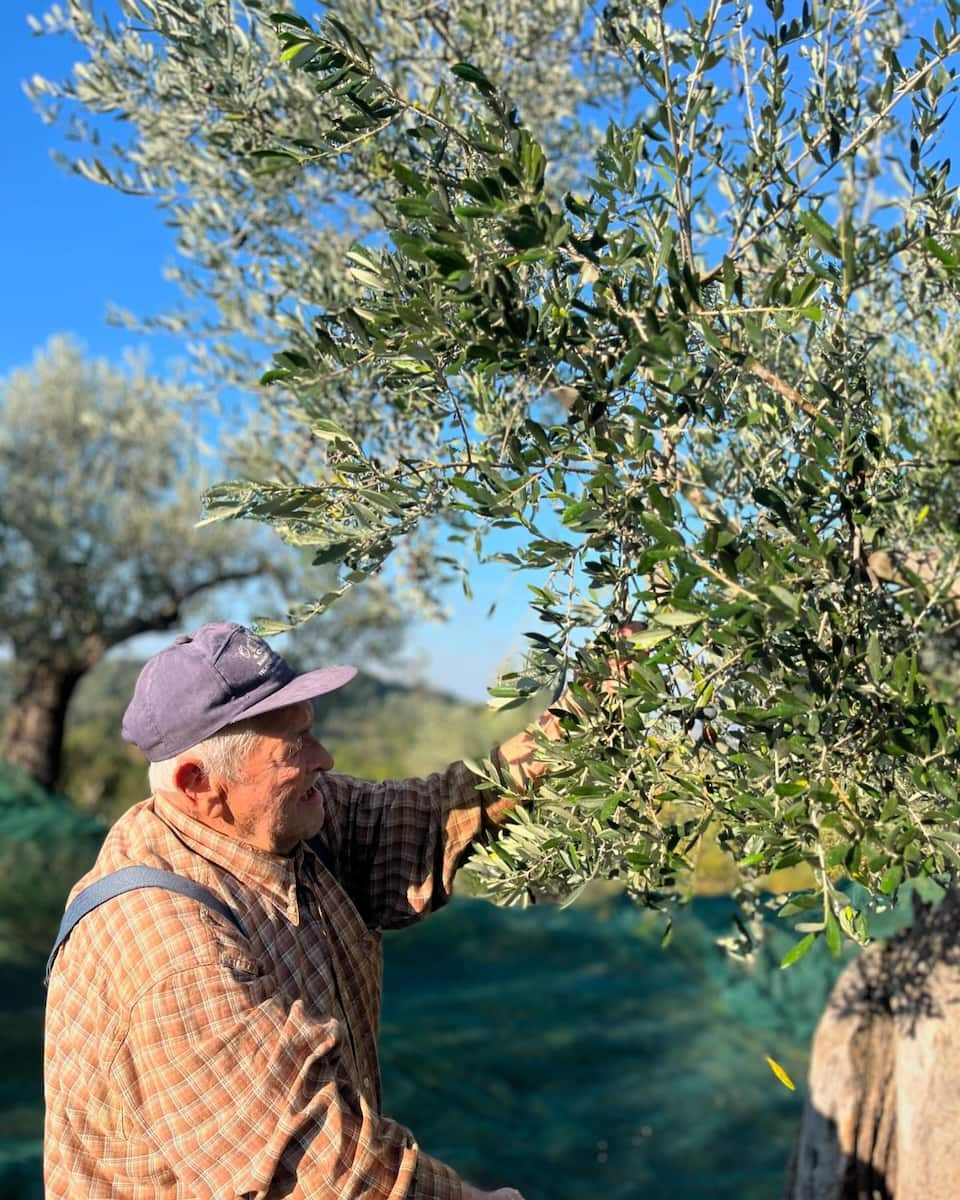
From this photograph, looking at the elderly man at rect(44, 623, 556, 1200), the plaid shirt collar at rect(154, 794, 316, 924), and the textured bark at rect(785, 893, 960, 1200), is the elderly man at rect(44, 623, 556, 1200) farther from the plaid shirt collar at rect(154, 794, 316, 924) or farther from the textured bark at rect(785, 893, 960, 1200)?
the textured bark at rect(785, 893, 960, 1200)

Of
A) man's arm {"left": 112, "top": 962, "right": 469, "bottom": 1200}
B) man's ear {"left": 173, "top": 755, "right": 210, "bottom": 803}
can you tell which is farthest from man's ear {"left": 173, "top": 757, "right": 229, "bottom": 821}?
man's arm {"left": 112, "top": 962, "right": 469, "bottom": 1200}

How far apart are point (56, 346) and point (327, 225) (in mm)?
15451

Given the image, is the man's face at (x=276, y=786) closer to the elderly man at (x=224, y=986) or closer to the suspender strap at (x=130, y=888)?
the elderly man at (x=224, y=986)

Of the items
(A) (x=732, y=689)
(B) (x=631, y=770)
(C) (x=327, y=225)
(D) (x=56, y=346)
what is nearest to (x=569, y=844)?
(B) (x=631, y=770)

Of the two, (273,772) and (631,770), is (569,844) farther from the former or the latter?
(273,772)

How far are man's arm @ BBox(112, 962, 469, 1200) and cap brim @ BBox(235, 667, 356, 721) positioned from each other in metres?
0.64

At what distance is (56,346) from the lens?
19.8 m

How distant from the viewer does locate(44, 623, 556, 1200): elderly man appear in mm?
2336

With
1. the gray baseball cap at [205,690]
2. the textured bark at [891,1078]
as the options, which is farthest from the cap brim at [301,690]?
the textured bark at [891,1078]

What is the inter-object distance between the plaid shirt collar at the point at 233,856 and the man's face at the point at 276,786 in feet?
0.14

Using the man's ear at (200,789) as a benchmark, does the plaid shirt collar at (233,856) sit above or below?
below

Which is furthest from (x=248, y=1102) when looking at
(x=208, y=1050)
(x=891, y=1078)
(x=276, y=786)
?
(x=891, y=1078)

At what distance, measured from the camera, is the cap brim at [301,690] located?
9.29 feet

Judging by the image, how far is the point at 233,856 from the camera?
2.82 meters
